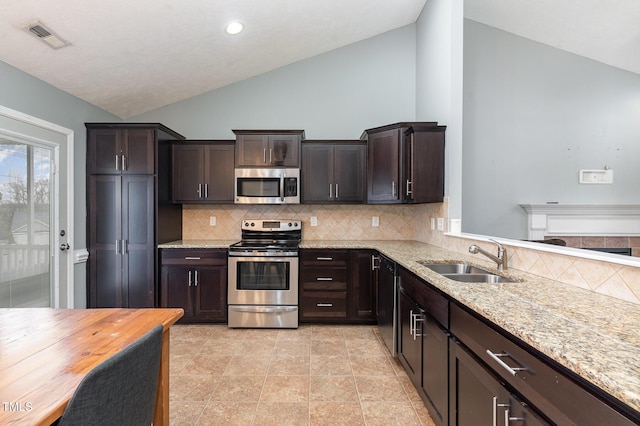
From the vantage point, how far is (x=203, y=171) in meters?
3.53

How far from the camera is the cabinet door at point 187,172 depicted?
3.51 meters

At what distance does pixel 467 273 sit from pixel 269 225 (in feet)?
7.63

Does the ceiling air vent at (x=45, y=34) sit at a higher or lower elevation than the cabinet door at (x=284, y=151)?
higher

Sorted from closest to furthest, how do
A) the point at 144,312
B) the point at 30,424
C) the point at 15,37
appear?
the point at 30,424, the point at 144,312, the point at 15,37

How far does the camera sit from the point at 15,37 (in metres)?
2.15

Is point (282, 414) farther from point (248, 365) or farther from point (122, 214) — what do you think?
point (122, 214)

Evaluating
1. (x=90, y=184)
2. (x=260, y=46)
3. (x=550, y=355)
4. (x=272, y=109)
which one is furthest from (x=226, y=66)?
(x=550, y=355)

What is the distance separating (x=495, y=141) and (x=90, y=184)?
4816 millimetres

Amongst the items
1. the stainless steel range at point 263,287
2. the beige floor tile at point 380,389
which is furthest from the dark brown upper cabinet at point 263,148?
the beige floor tile at point 380,389

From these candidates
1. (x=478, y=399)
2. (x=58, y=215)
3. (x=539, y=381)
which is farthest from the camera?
(x=58, y=215)

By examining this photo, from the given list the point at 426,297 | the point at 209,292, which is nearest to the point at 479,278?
the point at 426,297

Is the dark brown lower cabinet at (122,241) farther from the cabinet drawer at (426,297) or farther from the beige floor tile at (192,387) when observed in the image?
the cabinet drawer at (426,297)

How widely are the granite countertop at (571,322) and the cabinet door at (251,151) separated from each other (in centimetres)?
237

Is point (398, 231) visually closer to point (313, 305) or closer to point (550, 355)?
point (313, 305)
